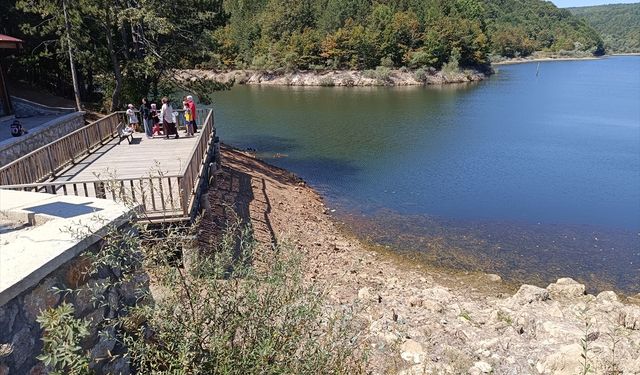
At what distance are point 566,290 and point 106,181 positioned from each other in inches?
423

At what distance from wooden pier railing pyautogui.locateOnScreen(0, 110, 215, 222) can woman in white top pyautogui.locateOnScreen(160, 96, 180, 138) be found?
1169mm

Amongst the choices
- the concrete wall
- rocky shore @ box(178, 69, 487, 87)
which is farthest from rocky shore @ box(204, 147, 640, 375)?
rocky shore @ box(178, 69, 487, 87)

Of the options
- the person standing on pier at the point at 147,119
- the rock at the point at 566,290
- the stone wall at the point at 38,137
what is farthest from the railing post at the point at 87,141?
the rock at the point at 566,290

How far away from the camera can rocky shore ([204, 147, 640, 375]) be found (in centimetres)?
690

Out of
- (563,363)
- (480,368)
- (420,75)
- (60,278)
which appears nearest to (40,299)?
(60,278)

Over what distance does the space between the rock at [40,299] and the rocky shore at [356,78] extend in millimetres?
63715

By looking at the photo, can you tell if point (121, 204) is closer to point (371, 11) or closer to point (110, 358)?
point (110, 358)

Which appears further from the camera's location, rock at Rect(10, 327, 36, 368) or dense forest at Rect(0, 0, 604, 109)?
dense forest at Rect(0, 0, 604, 109)

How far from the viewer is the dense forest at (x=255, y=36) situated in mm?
18531

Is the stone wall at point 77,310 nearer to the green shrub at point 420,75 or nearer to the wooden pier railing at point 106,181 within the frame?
the wooden pier railing at point 106,181

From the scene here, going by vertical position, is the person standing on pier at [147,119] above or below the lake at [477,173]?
above

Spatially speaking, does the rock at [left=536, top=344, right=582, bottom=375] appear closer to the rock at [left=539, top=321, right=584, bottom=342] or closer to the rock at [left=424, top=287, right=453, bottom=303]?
the rock at [left=539, top=321, right=584, bottom=342]

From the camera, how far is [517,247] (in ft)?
49.4

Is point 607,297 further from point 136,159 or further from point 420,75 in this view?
point 420,75
